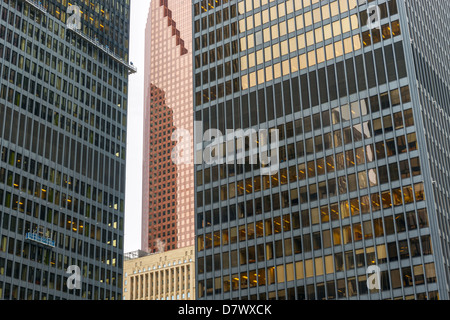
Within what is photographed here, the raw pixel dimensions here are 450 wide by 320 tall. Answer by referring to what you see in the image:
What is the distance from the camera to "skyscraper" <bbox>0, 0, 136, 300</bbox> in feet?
374

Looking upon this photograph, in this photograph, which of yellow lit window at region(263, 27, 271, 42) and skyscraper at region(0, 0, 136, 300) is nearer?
yellow lit window at region(263, 27, 271, 42)

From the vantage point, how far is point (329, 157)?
91.3 metres

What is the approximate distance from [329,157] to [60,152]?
58532mm

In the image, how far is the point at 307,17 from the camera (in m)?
101

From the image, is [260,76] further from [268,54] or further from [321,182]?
[321,182]

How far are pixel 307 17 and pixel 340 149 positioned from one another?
900 inches

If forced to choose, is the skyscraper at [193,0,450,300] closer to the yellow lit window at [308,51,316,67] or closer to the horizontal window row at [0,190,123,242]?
the yellow lit window at [308,51,316,67]

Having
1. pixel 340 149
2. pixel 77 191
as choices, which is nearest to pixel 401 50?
pixel 340 149

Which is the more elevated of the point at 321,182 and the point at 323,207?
the point at 321,182

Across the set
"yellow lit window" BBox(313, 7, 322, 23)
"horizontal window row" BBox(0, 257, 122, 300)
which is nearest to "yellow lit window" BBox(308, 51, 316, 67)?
"yellow lit window" BBox(313, 7, 322, 23)

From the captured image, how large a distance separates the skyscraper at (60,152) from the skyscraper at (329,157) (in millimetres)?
32094

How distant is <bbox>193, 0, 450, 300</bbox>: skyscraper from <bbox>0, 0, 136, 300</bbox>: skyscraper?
3209cm

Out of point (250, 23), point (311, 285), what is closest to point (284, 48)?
point (250, 23)
